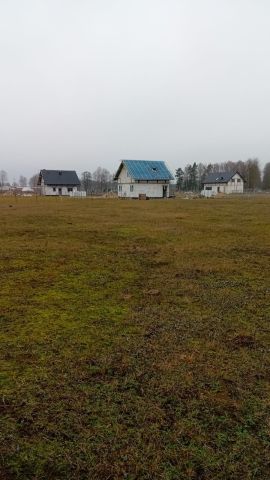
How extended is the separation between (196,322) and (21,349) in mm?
2294

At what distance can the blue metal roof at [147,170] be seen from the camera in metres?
50.3

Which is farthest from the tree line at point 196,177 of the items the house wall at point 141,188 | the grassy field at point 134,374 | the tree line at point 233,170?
the grassy field at point 134,374

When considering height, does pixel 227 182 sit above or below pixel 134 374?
above

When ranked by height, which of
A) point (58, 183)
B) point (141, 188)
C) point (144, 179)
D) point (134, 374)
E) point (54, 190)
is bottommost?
point (134, 374)

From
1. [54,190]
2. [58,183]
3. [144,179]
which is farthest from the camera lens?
[54,190]

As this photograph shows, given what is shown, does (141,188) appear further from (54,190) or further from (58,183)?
(54,190)

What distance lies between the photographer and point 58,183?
6831 cm

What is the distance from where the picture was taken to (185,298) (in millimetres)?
6137

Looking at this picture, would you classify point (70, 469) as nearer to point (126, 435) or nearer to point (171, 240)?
point (126, 435)

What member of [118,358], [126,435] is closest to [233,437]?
[126,435]

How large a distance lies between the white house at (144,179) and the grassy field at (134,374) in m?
43.1

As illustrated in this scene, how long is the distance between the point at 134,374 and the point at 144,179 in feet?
155

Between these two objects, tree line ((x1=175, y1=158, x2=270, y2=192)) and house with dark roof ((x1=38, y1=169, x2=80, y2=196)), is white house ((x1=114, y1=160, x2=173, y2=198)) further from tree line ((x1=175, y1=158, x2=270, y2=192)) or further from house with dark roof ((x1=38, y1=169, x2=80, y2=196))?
tree line ((x1=175, y1=158, x2=270, y2=192))

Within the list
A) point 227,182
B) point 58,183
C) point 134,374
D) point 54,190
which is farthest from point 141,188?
point 134,374
